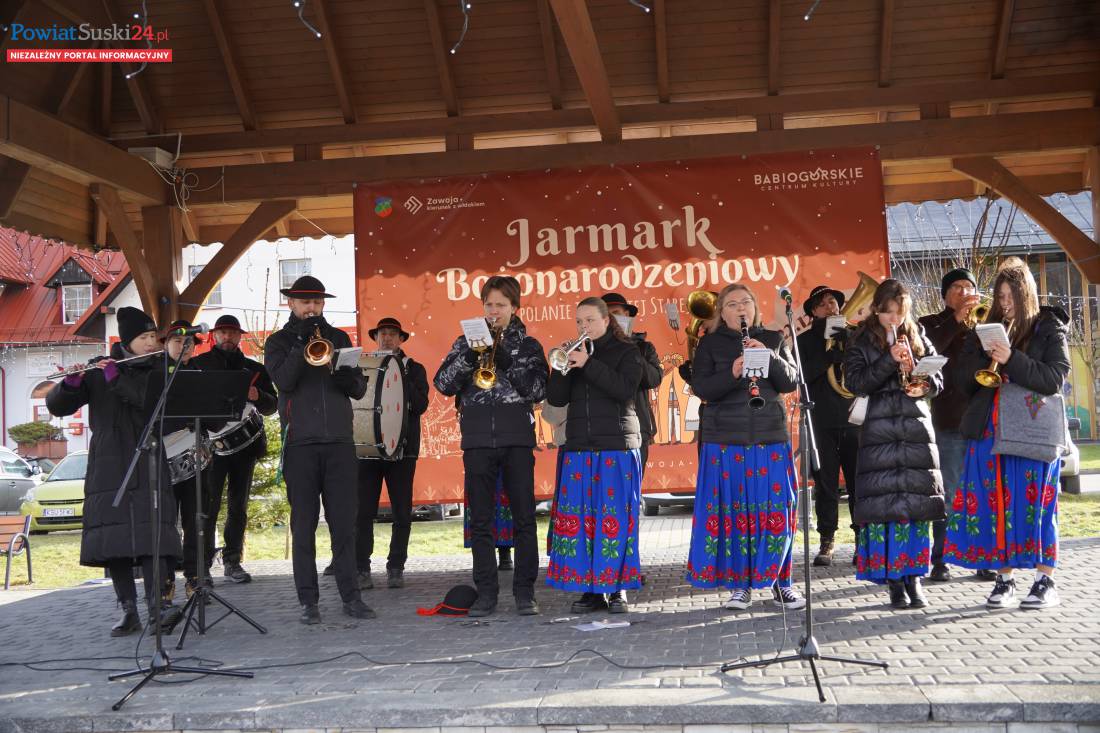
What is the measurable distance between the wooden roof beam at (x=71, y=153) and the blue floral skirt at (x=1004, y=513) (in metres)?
6.75

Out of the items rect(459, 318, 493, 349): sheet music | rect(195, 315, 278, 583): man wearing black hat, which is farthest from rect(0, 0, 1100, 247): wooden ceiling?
rect(459, 318, 493, 349): sheet music

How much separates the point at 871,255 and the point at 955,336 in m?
1.65

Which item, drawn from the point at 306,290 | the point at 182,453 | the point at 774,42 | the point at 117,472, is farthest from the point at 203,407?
the point at 774,42

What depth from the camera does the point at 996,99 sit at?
8.45 metres

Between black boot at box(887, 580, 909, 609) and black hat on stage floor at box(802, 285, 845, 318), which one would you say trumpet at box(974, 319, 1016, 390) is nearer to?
black boot at box(887, 580, 909, 609)

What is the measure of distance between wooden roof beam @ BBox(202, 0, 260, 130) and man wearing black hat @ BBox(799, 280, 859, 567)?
520cm

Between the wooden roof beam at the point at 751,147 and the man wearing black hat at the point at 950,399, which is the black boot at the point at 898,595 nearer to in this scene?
the man wearing black hat at the point at 950,399

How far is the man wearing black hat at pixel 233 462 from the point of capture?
7684mm

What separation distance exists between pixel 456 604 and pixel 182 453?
2201 millimetres

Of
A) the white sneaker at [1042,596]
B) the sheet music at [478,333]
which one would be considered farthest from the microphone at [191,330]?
the white sneaker at [1042,596]

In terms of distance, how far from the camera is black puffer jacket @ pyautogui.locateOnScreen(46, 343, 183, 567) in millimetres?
6039

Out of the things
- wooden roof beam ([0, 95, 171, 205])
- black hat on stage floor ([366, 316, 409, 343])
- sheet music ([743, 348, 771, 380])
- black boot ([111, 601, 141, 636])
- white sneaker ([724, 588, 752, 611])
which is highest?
wooden roof beam ([0, 95, 171, 205])

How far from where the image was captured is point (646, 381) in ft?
21.4

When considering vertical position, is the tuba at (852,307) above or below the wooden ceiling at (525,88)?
below
